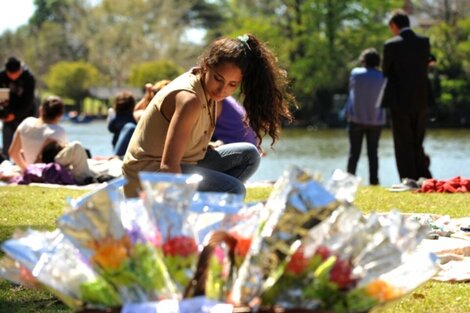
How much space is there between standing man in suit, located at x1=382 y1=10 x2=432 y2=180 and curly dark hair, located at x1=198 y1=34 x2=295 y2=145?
556 centimetres

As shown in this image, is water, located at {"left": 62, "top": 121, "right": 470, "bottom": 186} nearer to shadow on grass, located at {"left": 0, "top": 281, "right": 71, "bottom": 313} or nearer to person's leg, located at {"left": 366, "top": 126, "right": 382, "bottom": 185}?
person's leg, located at {"left": 366, "top": 126, "right": 382, "bottom": 185}

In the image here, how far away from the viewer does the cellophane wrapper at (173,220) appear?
8.61 ft

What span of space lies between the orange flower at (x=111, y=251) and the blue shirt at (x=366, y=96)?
8.87 meters

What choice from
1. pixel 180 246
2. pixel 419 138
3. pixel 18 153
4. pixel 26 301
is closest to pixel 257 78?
pixel 26 301

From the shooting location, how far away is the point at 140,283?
8.43 ft

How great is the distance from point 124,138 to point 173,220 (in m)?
A: 7.79

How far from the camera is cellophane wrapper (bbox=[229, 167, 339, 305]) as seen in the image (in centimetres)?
260

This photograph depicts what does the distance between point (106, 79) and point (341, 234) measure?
64345mm

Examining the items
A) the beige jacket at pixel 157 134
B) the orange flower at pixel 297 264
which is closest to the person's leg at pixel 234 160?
the beige jacket at pixel 157 134

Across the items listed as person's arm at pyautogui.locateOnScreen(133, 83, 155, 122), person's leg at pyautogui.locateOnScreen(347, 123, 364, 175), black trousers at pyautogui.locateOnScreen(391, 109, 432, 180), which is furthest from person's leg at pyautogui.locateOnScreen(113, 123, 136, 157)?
black trousers at pyautogui.locateOnScreen(391, 109, 432, 180)

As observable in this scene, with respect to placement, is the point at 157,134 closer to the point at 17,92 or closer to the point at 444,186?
the point at 444,186

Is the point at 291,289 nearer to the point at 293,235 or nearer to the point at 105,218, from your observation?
the point at 293,235

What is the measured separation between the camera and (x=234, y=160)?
526cm

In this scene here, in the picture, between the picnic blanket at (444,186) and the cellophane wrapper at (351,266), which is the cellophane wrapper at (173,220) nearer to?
the cellophane wrapper at (351,266)
